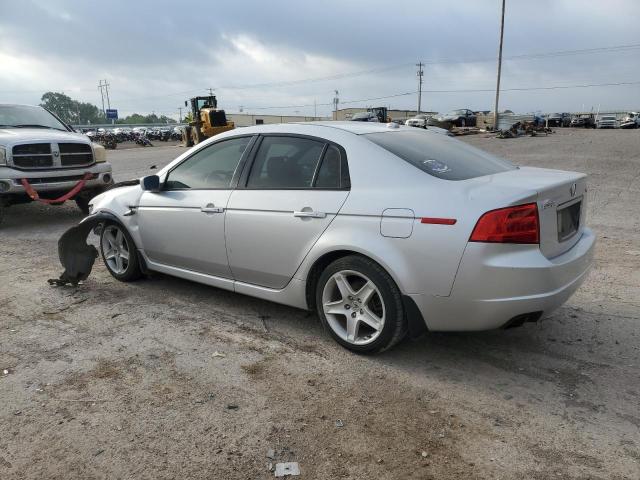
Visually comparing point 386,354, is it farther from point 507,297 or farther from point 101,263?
point 101,263

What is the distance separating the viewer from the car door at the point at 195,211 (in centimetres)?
437

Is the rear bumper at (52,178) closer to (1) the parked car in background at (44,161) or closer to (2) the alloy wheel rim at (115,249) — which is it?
(1) the parked car in background at (44,161)

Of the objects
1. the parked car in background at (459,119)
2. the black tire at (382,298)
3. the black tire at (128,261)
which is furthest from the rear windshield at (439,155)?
the parked car in background at (459,119)

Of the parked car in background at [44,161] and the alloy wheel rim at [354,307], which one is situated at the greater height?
the parked car in background at [44,161]

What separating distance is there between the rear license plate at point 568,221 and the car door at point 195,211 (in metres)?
2.42

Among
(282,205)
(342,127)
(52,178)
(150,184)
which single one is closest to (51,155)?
(52,178)

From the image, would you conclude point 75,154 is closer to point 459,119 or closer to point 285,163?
point 285,163

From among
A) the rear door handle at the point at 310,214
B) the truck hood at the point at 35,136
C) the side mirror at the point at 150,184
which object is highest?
the truck hood at the point at 35,136

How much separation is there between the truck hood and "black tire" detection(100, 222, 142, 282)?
420cm

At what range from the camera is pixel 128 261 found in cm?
533

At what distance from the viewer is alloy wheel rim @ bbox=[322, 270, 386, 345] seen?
3576mm

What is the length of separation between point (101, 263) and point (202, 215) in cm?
249

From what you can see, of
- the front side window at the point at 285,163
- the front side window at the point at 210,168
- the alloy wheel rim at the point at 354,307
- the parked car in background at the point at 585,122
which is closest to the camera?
the alloy wheel rim at the point at 354,307

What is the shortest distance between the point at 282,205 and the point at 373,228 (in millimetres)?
806
